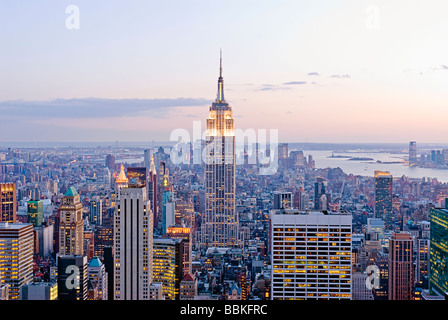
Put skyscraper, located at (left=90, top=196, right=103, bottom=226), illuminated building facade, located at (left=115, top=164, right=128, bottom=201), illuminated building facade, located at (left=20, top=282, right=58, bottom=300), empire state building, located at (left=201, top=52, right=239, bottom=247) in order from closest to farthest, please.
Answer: illuminated building facade, located at (left=20, top=282, right=58, bottom=300) → illuminated building facade, located at (left=115, top=164, right=128, bottom=201) → skyscraper, located at (left=90, top=196, right=103, bottom=226) → empire state building, located at (left=201, top=52, right=239, bottom=247)

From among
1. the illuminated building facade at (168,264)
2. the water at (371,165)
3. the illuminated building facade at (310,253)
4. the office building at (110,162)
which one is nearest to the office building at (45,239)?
the illuminated building facade at (168,264)

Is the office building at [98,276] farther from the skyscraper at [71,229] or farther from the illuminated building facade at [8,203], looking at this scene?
the illuminated building facade at [8,203]

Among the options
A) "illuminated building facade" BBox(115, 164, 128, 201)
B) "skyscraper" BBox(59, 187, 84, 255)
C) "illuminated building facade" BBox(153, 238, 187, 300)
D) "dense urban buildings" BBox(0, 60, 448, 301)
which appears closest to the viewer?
"dense urban buildings" BBox(0, 60, 448, 301)

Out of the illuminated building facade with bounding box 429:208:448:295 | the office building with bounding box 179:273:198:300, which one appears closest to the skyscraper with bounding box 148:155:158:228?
the office building with bounding box 179:273:198:300

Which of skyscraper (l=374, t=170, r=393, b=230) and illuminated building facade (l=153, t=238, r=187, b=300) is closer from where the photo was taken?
skyscraper (l=374, t=170, r=393, b=230)

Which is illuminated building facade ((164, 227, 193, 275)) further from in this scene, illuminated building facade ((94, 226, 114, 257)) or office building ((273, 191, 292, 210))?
office building ((273, 191, 292, 210))
